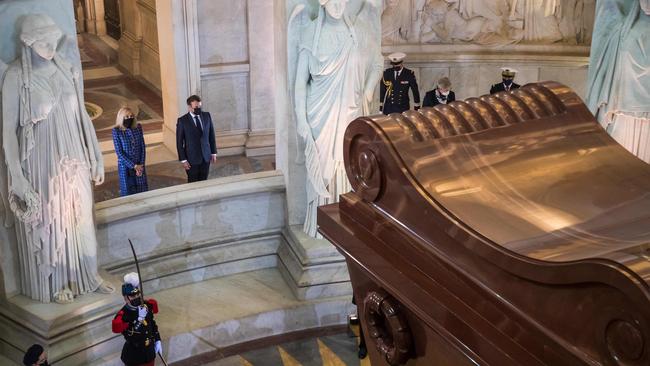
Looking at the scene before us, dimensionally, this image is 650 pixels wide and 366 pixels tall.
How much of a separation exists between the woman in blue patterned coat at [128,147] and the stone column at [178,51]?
205 centimetres

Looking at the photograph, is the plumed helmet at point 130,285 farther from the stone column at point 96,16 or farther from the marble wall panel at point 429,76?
the stone column at point 96,16

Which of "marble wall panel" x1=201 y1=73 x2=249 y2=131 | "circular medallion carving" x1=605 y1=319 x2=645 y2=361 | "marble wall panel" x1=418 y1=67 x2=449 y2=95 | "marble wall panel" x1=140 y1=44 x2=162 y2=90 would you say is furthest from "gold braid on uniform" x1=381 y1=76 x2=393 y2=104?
"circular medallion carving" x1=605 y1=319 x2=645 y2=361

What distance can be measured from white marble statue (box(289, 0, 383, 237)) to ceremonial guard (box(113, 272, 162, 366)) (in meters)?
2.10

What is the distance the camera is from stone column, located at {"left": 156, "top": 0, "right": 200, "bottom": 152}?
10508mm

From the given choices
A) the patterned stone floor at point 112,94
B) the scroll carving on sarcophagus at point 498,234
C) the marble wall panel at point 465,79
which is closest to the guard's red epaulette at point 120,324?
the scroll carving on sarcophagus at point 498,234

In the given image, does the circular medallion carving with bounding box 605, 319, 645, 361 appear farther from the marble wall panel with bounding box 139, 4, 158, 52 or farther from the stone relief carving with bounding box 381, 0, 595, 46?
Result: the marble wall panel with bounding box 139, 4, 158, 52

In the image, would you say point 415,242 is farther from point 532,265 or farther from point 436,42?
point 436,42

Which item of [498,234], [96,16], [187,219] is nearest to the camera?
[498,234]

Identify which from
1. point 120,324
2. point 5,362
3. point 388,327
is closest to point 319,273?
point 120,324

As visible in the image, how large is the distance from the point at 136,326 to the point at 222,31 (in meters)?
5.17

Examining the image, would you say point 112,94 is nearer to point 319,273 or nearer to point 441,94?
point 441,94

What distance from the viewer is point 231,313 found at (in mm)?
7816

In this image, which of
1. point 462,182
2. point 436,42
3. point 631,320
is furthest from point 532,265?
point 436,42

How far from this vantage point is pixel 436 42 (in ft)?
41.1
